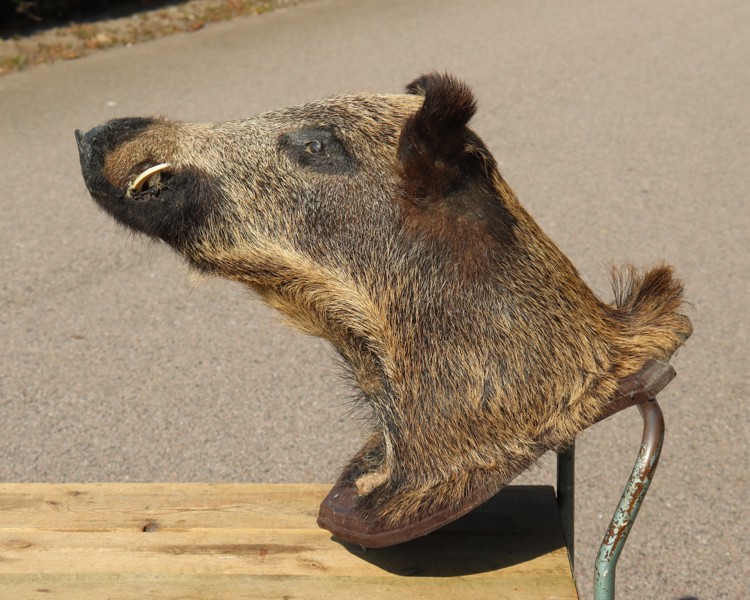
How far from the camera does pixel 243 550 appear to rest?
229 centimetres

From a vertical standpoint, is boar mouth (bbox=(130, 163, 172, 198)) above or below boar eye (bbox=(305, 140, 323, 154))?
below

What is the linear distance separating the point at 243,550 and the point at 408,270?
0.82 meters

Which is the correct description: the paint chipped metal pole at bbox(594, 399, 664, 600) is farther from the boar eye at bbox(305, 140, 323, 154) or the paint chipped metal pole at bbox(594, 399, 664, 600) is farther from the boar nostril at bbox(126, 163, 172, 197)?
the boar nostril at bbox(126, 163, 172, 197)

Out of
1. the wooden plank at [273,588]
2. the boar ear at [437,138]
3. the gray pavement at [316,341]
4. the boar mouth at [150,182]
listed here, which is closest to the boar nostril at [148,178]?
the boar mouth at [150,182]

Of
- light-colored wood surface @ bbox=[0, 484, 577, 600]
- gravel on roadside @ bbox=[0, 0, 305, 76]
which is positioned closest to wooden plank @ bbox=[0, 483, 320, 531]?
light-colored wood surface @ bbox=[0, 484, 577, 600]

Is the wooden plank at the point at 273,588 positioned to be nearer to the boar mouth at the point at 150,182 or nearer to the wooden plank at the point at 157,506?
the wooden plank at the point at 157,506

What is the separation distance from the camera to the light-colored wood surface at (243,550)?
7.04 ft

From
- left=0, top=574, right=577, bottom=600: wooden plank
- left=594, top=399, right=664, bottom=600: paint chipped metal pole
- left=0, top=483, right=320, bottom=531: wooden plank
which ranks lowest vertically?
left=0, top=483, right=320, bottom=531: wooden plank

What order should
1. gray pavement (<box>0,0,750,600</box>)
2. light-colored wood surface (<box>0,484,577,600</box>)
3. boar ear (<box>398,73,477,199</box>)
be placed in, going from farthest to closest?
gray pavement (<box>0,0,750,600</box>)
light-colored wood surface (<box>0,484,577,600</box>)
boar ear (<box>398,73,477,199</box>)

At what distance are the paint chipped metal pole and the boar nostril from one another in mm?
1070

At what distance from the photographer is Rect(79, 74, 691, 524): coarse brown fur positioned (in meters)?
1.93

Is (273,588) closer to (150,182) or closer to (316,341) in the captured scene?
(150,182)

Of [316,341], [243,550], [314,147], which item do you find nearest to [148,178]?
[314,147]

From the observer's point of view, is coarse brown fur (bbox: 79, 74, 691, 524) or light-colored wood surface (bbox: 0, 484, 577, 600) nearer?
coarse brown fur (bbox: 79, 74, 691, 524)
